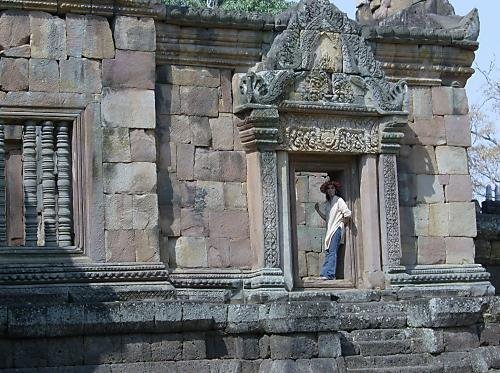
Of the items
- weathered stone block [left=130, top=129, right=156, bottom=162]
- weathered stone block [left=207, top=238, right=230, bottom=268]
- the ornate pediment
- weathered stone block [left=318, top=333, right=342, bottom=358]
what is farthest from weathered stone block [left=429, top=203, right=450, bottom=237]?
weathered stone block [left=130, top=129, right=156, bottom=162]

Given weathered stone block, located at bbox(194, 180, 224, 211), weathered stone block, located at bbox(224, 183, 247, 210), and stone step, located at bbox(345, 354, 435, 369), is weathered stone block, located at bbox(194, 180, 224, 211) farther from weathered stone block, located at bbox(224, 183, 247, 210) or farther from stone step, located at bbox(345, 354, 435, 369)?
stone step, located at bbox(345, 354, 435, 369)

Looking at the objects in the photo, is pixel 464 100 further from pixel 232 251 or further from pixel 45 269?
pixel 45 269

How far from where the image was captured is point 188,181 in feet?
45.4

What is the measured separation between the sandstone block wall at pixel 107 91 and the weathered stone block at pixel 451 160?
12.7ft

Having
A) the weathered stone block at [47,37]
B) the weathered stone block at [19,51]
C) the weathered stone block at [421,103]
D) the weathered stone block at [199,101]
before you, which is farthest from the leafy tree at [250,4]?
the weathered stone block at [19,51]

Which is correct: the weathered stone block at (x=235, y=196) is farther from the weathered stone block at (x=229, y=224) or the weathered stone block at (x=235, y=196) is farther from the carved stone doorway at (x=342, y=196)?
the carved stone doorway at (x=342, y=196)

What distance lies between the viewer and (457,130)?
1545cm

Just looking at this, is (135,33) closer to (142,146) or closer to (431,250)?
(142,146)

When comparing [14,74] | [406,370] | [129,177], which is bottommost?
[406,370]

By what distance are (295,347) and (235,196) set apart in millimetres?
2655

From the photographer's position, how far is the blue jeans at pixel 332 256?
14.7 metres

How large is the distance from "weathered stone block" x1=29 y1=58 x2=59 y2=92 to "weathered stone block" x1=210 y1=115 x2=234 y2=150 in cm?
196

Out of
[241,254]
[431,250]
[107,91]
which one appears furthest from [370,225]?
[107,91]

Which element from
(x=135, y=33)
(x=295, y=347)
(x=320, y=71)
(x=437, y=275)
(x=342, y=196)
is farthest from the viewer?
(x=342, y=196)
